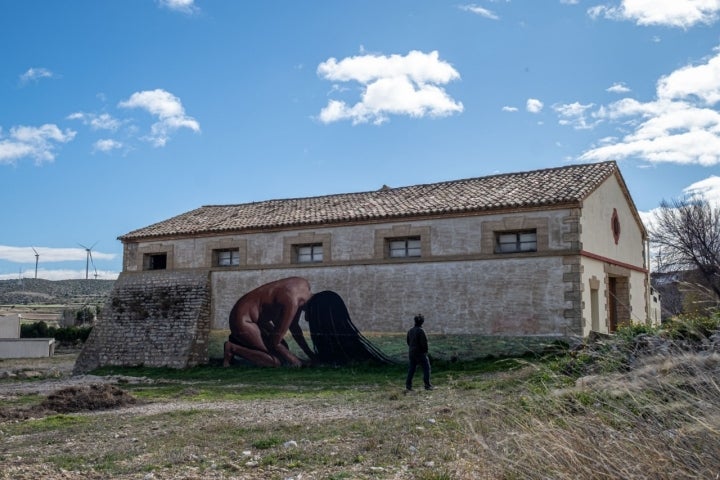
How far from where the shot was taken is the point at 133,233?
23.3 metres

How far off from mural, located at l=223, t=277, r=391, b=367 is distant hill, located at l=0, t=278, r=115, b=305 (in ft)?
197

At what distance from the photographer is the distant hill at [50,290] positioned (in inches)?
3063

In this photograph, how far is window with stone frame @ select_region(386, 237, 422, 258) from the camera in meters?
18.3

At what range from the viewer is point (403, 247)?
18.5 metres

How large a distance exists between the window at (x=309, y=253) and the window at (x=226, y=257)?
2.34 metres

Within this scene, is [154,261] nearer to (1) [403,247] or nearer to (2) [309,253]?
(2) [309,253]

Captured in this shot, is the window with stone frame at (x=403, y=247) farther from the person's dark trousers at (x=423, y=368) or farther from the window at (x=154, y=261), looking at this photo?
the window at (x=154, y=261)

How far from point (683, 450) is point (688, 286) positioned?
1976 mm

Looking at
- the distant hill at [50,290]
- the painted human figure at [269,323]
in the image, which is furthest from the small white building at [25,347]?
the distant hill at [50,290]

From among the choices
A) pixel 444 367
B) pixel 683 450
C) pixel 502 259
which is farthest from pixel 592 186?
pixel 683 450

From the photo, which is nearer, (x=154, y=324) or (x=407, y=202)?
(x=407, y=202)

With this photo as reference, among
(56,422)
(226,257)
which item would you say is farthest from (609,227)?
(56,422)

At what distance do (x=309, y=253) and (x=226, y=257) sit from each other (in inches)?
132

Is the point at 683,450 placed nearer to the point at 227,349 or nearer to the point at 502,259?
the point at 502,259
